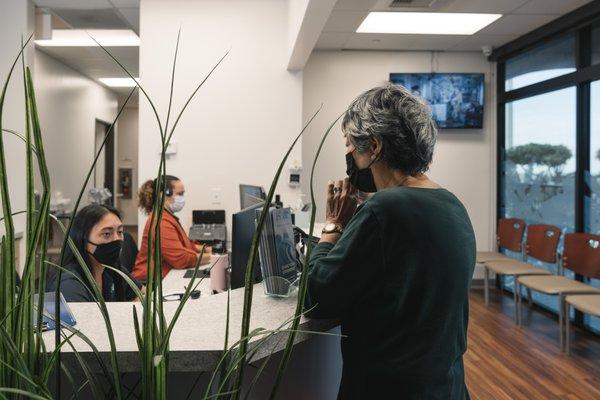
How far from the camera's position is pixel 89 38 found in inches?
244

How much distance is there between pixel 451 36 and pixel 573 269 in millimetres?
2667

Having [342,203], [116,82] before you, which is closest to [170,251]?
[342,203]

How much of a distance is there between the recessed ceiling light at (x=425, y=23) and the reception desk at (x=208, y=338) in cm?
377

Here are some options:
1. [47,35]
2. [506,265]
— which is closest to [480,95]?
[506,265]

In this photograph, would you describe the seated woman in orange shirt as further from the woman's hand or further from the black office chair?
the woman's hand

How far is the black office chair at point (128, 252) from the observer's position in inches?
135

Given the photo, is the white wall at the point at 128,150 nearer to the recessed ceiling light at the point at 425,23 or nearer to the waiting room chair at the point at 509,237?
the recessed ceiling light at the point at 425,23

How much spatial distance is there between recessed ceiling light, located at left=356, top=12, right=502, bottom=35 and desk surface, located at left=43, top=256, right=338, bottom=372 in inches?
157

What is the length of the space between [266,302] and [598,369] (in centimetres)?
311

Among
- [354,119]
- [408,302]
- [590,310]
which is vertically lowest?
[590,310]

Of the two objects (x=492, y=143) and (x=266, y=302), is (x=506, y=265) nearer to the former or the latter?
(x=492, y=143)

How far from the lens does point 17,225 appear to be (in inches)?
185

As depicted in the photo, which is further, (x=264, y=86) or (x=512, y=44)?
(x=512, y=44)

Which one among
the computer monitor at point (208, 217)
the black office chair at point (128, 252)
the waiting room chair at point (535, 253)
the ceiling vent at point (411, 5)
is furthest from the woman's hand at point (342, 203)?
the waiting room chair at point (535, 253)
